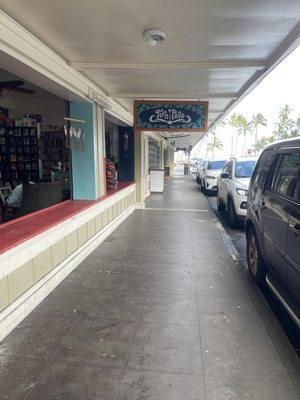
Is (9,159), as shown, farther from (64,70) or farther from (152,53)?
(152,53)

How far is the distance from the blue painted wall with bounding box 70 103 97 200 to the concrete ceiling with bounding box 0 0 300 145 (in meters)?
0.65

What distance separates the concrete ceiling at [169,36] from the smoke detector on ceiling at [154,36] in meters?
0.07

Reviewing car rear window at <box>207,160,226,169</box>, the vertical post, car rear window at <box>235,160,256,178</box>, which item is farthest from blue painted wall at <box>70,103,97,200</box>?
car rear window at <box>207,160,226,169</box>

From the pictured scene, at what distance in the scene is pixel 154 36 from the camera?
337 cm

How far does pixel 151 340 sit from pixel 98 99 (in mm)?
4503

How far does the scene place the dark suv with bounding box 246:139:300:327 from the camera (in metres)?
2.76

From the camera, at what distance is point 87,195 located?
19.1ft

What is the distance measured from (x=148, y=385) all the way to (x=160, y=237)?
4091 mm

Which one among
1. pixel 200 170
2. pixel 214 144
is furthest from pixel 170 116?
pixel 214 144

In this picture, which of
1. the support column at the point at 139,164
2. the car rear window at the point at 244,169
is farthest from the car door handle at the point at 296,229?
the support column at the point at 139,164

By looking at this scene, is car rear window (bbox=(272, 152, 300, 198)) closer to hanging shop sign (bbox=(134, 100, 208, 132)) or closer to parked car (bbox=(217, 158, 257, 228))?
hanging shop sign (bbox=(134, 100, 208, 132))

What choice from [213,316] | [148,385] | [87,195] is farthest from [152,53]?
[148,385]

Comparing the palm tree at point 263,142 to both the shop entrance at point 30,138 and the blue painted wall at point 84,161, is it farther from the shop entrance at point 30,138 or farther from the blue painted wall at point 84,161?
the blue painted wall at point 84,161

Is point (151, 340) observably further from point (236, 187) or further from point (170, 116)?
point (236, 187)
